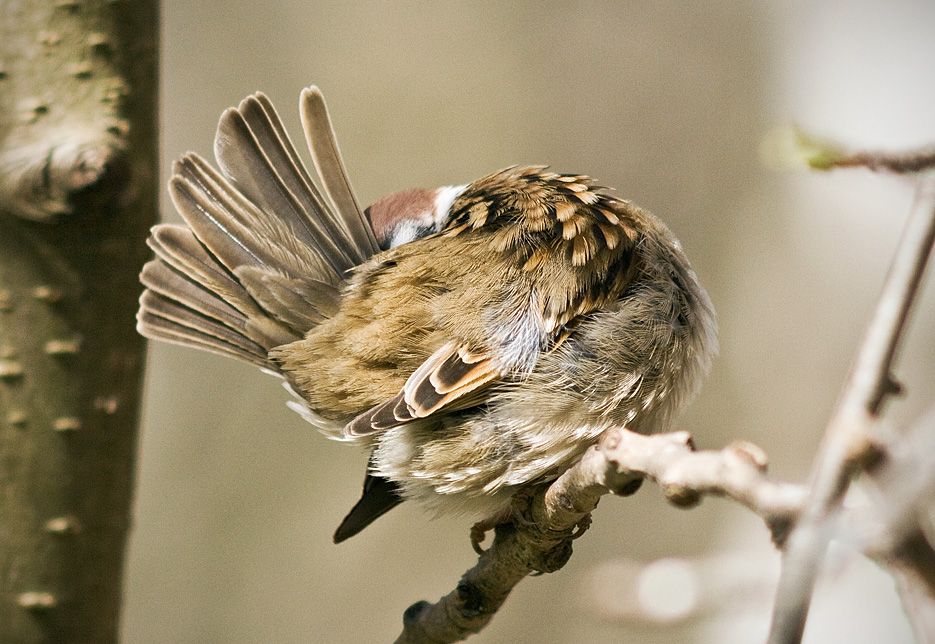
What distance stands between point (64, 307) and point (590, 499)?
127cm

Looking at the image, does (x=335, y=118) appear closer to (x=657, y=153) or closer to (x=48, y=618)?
(x=657, y=153)

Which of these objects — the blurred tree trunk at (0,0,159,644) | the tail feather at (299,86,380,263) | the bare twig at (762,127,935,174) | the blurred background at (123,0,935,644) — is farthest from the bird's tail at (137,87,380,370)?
the blurred background at (123,0,935,644)

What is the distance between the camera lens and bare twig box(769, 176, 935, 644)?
59cm

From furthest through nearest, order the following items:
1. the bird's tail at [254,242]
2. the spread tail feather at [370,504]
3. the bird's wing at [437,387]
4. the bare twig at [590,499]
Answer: the spread tail feather at [370,504] < the bird's tail at [254,242] < the bird's wing at [437,387] < the bare twig at [590,499]

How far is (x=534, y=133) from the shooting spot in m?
5.98

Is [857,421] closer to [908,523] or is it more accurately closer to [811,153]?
[908,523]

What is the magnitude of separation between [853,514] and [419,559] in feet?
16.8

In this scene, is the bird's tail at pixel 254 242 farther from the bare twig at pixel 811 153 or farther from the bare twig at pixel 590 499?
the bare twig at pixel 811 153

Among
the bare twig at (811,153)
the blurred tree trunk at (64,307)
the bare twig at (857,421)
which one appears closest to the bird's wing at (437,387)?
the blurred tree trunk at (64,307)

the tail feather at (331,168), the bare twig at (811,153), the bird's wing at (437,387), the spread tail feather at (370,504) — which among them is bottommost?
the spread tail feather at (370,504)

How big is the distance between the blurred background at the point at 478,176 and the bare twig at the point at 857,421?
4.84 metres

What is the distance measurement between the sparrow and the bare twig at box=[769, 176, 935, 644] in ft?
5.22

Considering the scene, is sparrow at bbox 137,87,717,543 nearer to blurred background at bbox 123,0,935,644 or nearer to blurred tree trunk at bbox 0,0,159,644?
blurred tree trunk at bbox 0,0,159,644

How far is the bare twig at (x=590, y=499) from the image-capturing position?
0.92m
